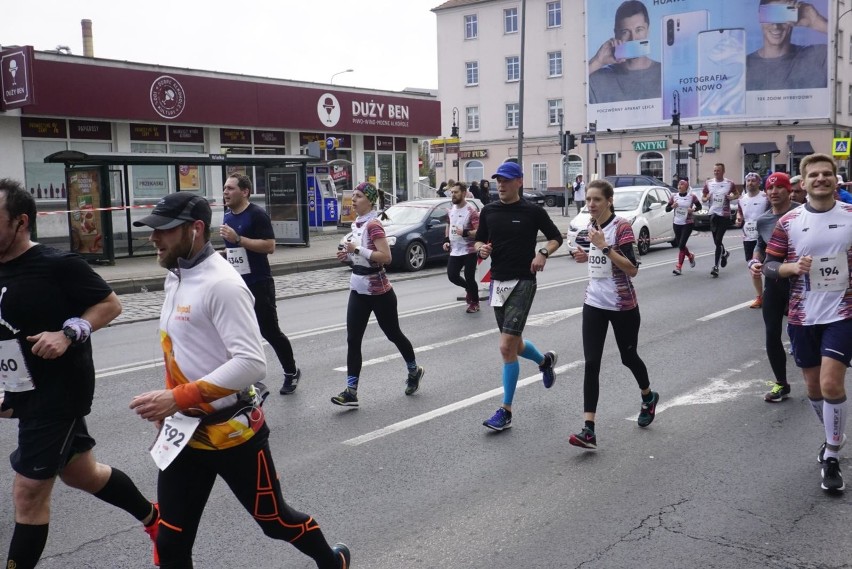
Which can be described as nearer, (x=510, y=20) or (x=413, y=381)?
(x=413, y=381)

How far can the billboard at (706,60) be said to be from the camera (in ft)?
169

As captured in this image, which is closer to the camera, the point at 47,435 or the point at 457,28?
the point at 47,435

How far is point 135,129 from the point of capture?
2522cm

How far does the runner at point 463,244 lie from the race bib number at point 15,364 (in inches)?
355

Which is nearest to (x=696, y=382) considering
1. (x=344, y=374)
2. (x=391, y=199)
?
(x=344, y=374)

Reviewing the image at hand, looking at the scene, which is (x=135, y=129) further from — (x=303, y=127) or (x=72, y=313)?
(x=72, y=313)

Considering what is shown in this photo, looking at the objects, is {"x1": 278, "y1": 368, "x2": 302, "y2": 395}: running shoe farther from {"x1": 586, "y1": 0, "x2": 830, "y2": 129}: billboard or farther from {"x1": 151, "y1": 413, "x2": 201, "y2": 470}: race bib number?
{"x1": 586, "y1": 0, "x2": 830, "y2": 129}: billboard

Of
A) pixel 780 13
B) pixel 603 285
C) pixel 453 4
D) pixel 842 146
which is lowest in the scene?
pixel 603 285

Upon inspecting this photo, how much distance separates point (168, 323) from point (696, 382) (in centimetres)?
570

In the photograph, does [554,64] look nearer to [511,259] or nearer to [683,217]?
[683,217]

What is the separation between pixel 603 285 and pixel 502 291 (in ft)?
2.70

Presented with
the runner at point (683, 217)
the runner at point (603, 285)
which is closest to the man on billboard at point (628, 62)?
the runner at point (683, 217)

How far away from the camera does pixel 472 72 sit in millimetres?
63375

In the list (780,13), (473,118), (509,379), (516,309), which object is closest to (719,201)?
(516,309)
